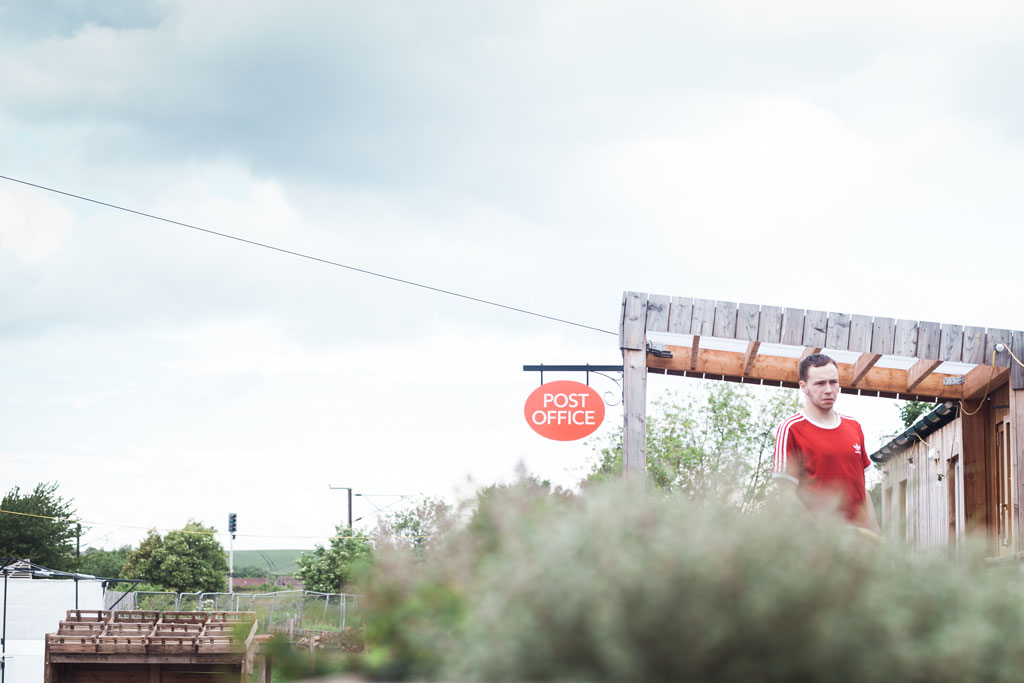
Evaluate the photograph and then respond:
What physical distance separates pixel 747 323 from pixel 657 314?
26.4 inches

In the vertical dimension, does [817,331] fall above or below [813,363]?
above

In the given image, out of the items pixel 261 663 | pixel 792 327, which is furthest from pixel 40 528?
pixel 261 663

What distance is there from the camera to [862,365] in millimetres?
7746

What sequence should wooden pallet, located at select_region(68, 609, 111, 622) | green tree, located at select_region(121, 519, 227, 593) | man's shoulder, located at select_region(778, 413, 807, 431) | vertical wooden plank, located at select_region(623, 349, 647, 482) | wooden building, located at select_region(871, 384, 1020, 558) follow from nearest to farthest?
man's shoulder, located at select_region(778, 413, 807, 431) → vertical wooden plank, located at select_region(623, 349, 647, 482) → wooden building, located at select_region(871, 384, 1020, 558) → wooden pallet, located at select_region(68, 609, 111, 622) → green tree, located at select_region(121, 519, 227, 593)

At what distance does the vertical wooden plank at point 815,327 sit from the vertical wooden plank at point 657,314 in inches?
40.9

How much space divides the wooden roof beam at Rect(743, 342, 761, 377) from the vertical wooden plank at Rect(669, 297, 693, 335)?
722 mm

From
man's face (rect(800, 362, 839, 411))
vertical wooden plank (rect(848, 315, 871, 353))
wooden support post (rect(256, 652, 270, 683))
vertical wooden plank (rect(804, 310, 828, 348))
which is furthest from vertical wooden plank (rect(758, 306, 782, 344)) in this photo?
A: wooden support post (rect(256, 652, 270, 683))

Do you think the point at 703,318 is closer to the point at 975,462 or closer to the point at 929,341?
the point at 929,341

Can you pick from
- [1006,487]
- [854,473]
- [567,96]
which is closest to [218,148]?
[567,96]

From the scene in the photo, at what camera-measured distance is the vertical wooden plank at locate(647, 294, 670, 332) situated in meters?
6.68

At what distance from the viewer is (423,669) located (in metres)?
1.71

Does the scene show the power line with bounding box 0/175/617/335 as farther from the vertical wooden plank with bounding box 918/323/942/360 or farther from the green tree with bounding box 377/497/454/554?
the green tree with bounding box 377/497/454/554

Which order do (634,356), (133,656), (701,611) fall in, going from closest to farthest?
(701,611) → (634,356) → (133,656)

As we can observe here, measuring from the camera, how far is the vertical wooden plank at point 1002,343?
7.05 metres
